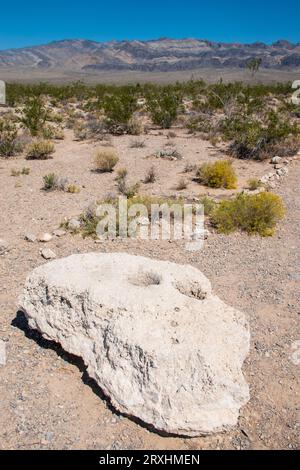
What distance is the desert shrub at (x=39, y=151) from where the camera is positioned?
39.8 ft

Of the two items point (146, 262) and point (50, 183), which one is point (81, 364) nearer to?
point (146, 262)

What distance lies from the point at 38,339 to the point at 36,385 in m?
0.67

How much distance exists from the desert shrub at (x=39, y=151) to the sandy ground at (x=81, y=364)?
269 cm

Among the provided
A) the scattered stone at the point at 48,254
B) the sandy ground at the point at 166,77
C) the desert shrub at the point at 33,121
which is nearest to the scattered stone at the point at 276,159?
the scattered stone at the point at 48,254

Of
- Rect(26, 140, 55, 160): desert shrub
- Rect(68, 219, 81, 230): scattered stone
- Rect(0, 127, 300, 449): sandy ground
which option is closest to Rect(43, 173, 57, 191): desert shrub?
Rect(0, 127, 300, 449): sandy ground

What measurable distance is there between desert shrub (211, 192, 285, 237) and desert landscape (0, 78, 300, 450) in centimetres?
2

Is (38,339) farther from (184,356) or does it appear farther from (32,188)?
(32,188)

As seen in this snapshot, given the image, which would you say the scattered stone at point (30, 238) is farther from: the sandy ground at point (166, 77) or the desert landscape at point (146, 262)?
the sandy ground at point (166, 77)

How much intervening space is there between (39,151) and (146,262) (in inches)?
346

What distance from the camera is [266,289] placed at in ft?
18.1

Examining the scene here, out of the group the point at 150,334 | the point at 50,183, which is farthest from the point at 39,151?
the point at 150,334

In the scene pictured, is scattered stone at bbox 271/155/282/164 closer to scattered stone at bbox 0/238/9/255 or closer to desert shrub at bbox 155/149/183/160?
desert shrub at bbox 155/149/183/160

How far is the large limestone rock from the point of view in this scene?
327cm
